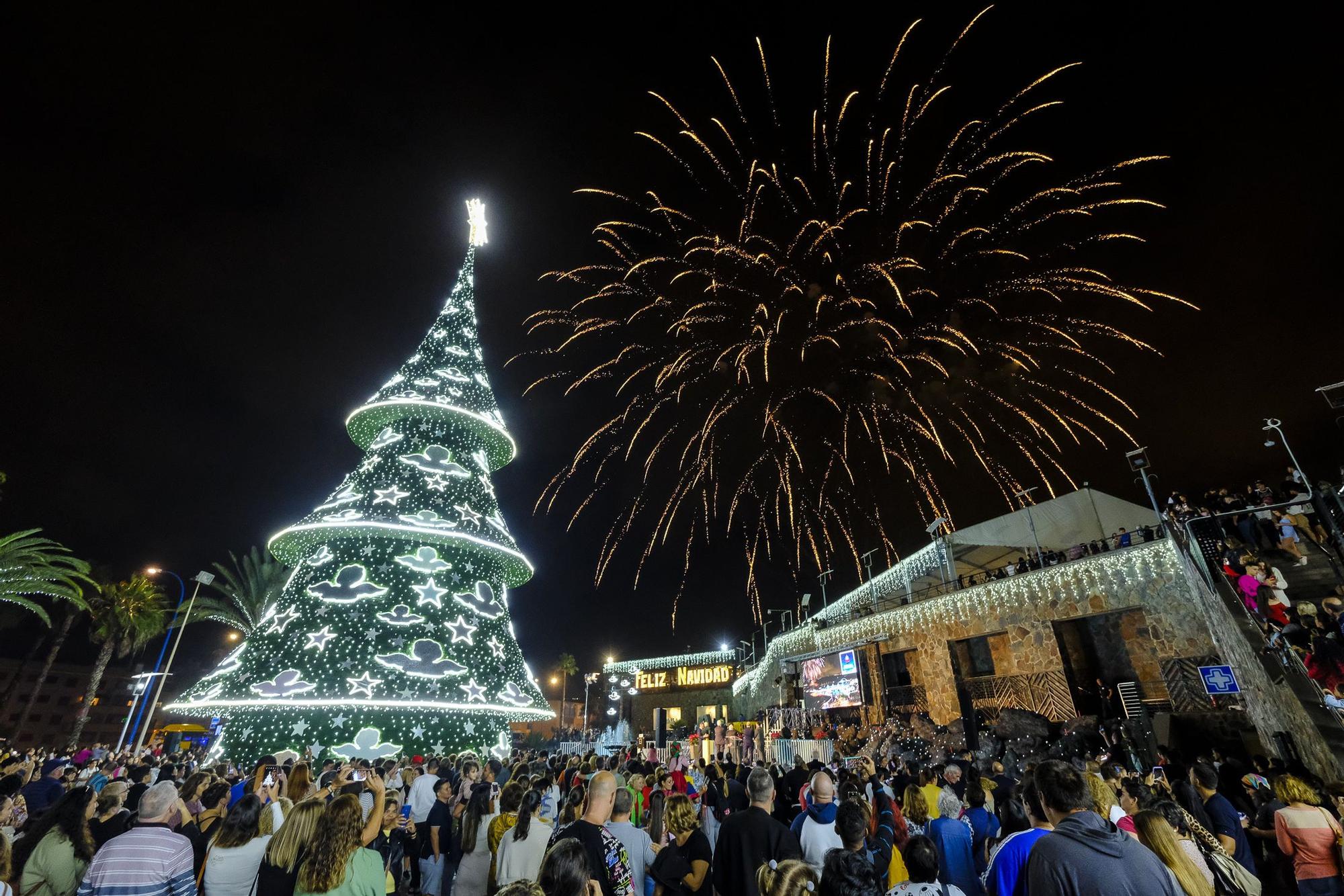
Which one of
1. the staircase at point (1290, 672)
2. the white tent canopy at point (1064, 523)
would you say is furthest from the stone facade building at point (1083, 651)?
the white tent canopy at point (1064, 523)

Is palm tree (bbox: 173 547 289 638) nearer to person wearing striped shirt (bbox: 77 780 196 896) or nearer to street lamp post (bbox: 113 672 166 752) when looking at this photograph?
street lamp post (bbox: 113 672 166 752)

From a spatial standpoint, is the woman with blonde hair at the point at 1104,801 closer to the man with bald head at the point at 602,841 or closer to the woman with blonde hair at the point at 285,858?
the man with bald head at the point at 602,841

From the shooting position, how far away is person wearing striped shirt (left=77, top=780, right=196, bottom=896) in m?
3.89

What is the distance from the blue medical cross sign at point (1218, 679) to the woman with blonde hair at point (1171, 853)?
15770mm

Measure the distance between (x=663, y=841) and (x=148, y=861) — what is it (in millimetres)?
5039

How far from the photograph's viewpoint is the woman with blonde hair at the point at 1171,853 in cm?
370

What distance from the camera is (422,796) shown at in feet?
26.8

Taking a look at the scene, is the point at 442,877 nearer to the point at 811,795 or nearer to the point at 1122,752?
the point at 811,795

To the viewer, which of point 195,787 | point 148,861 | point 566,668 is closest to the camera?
point 148,861

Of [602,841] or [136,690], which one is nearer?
[602,841]

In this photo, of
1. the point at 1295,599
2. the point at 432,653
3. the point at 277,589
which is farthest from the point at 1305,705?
the point at 277,589

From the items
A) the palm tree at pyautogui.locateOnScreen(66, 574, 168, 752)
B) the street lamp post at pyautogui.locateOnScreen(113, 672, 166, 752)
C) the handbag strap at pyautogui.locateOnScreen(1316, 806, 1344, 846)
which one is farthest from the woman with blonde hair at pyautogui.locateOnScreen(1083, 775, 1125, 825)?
the palm tree at pyautogui.locateOnScreen(66, 574, 168, 752)

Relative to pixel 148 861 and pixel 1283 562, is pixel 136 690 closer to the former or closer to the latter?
pixel 148 861

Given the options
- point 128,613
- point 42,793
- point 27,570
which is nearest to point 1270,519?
point 42,793
